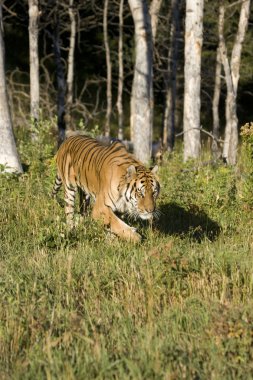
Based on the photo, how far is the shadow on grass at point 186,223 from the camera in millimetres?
8703

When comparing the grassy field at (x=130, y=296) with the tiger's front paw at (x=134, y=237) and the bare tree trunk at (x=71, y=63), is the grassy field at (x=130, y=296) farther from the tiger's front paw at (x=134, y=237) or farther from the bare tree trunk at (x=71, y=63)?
the bare tree trunk at (x=71, y=63)

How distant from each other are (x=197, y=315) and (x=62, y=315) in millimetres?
972

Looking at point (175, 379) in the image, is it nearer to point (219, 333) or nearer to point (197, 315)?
point (219, 333)

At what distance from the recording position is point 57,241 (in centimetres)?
762

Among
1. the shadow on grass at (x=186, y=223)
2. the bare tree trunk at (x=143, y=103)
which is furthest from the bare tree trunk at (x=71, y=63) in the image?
the shadow on grass at (x=186, y=223)

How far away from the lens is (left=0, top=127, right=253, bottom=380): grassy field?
4.66 m

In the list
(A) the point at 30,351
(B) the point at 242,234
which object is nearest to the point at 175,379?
(A) the point at 30,351

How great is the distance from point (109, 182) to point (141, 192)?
0.68 meters

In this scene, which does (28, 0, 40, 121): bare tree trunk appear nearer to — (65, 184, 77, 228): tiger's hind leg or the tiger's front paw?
(65, 184, 77, 228): tiger's hind leg

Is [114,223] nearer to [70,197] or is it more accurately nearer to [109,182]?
[109,182]

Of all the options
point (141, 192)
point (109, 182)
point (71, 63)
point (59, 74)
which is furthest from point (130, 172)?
point (71, 63)

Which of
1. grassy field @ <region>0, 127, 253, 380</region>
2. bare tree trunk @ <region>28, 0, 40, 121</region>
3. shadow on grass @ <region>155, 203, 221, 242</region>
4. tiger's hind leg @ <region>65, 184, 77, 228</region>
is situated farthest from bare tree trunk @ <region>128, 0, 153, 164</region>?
bare tree trunk @ <region>28, 0, 40, 121</region>

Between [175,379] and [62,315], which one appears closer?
[175,379]

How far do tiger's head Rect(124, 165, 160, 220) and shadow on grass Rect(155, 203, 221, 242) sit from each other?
68 cm
